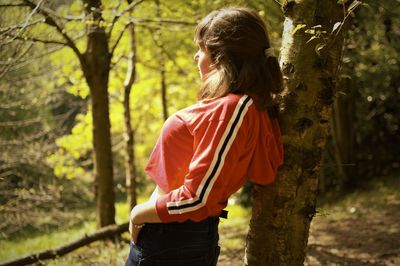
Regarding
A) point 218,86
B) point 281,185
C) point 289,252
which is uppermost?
point 218,86

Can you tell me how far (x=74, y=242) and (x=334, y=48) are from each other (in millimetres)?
5131

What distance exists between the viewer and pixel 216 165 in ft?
5.78

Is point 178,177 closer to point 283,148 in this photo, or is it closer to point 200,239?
point 200,239

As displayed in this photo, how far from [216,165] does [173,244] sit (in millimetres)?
446

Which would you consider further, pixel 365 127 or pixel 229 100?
pixel 365 127

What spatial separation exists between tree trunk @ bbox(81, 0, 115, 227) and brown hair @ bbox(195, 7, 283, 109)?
4.31 meters

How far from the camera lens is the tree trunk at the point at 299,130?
2.17m

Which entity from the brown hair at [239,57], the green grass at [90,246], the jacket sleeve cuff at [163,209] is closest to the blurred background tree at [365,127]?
the green grass at [90,246]

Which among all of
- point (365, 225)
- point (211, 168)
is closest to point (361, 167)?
point (365, 225)

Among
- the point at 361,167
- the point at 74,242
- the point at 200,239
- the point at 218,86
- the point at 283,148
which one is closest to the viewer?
the point at 218,86

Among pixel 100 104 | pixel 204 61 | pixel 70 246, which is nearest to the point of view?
pixel 204 61

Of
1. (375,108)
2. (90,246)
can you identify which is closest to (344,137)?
(375,108)

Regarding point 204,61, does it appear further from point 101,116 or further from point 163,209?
point 101,116

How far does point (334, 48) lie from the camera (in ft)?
7.22
